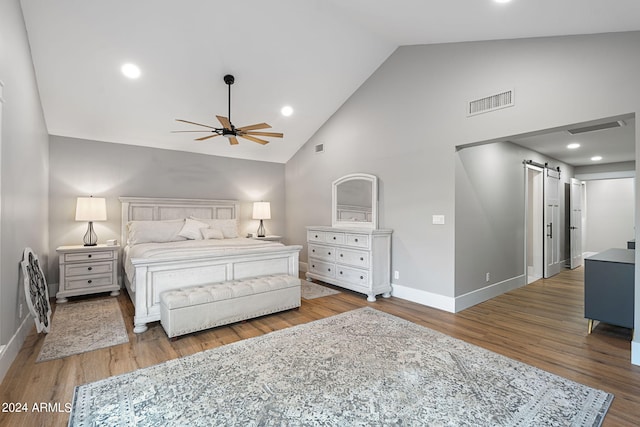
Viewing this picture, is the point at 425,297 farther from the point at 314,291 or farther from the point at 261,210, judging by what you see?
the point at 261,210

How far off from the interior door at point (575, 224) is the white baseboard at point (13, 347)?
914 centimetres

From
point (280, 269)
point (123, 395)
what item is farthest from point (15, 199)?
point (280, 269)

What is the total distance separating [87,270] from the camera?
14.2 feet

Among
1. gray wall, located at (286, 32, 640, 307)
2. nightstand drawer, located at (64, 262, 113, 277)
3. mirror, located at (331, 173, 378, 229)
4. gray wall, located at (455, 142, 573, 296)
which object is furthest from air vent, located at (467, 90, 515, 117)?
nightstand drawer, located at (64, 262, 113, 277)

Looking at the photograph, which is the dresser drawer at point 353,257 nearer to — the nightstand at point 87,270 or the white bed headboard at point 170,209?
the white bed headboard at point 170,209

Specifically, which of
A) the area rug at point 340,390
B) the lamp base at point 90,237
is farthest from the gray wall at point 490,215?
the lamp base at point 90,237

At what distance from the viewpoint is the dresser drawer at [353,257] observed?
4365 millimetres

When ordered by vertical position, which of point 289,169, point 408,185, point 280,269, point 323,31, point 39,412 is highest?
point 323,31

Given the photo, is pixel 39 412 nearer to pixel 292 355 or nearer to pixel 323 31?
pixel 292 355

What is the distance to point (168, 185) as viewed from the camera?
5562 mm

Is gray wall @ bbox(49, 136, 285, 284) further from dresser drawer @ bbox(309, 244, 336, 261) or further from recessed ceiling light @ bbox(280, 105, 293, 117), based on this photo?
dresser drawer @ bbox(309, 244, 336, 261)

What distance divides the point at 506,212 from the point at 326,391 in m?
4.14

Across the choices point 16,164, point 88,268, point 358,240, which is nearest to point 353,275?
point 358,240

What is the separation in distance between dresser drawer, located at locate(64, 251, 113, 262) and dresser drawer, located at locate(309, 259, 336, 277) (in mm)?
3101
